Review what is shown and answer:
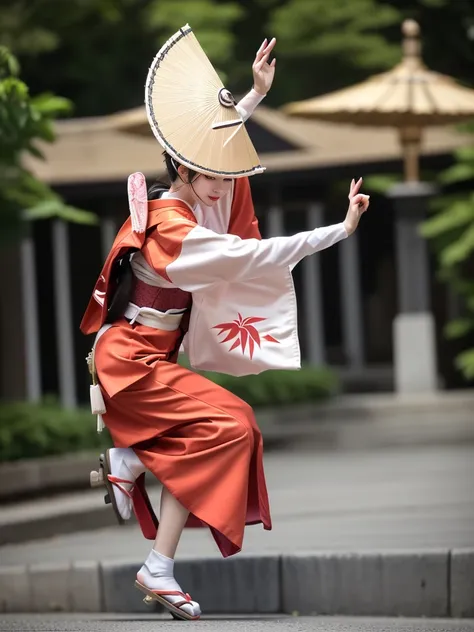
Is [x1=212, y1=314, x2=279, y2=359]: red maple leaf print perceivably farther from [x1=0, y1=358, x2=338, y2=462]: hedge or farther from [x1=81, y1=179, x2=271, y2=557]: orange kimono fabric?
[x1=0, y1=358, x2=338, y2=462]: hedge

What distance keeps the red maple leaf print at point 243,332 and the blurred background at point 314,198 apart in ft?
18.8

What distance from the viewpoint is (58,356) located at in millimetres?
19812

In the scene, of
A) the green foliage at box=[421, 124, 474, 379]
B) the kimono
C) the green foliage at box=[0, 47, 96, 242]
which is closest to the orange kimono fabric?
the kimono

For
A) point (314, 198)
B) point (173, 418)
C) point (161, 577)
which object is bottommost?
point (161, 577)

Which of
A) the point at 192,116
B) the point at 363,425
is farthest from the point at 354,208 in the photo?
the point at 363,425

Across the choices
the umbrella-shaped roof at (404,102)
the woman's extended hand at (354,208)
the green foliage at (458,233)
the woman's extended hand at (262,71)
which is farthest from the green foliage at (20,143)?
the green foliage at (458,233)

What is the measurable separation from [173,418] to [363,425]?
9713mm

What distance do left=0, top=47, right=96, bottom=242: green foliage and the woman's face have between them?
4054mm

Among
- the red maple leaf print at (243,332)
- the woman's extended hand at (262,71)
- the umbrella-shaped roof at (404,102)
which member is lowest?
the red maple leaf print at (243,332)

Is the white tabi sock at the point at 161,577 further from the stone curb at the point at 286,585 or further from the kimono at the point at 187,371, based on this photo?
the stone curb at the point at 286,585

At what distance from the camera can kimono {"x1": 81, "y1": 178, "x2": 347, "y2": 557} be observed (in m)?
5.57

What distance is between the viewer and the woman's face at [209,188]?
558 centimetres

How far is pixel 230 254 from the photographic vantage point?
5379mm

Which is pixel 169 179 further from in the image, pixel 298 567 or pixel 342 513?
pixel 342 513
